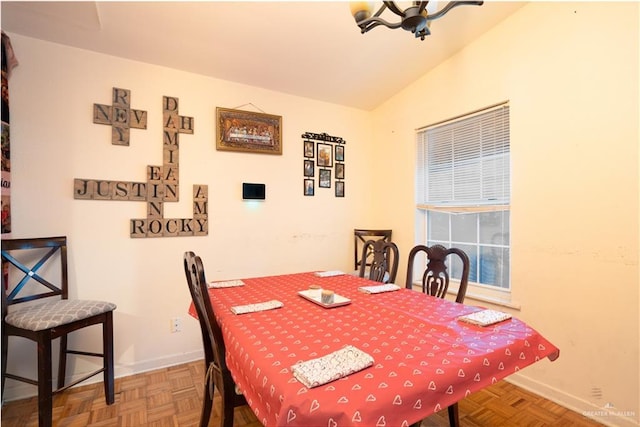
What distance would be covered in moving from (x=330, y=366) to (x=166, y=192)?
2156mm

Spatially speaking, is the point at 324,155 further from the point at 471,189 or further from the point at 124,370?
the point at 124,370

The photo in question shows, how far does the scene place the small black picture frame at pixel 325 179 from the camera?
329cm

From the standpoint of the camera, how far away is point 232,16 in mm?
2080

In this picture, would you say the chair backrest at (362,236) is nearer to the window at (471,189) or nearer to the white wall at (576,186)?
the window at (471,189)

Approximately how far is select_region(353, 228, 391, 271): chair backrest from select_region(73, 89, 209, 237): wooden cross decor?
61.8 inches

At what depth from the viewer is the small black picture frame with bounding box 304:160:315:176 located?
126 inches

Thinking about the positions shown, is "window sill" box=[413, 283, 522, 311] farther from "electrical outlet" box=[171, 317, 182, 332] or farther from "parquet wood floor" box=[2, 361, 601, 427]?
"electrical outlet" box=[171, 317, 182, 332]

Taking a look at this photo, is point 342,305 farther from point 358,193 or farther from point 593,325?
point 358,193

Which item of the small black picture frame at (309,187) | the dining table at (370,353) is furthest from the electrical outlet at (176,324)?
the small black picture frame at (309,187)

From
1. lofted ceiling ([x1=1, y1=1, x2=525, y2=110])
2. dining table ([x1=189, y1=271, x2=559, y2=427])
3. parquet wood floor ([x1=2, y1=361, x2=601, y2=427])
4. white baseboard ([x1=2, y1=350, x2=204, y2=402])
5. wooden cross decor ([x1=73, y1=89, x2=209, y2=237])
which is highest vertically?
lofted ceiling ([x1=1, y1=1, x2=525, y2=110])

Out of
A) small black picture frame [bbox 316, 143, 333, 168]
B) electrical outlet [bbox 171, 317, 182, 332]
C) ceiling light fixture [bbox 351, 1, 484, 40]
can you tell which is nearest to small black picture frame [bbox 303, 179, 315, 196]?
small black picture frame [bbox 316, 143, 333, 168]

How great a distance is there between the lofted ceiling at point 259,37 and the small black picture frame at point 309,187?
910 mm

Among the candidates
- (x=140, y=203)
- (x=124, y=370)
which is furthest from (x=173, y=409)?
(x=140, y=203)

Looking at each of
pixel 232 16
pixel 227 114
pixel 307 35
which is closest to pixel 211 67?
pixel 227 114
